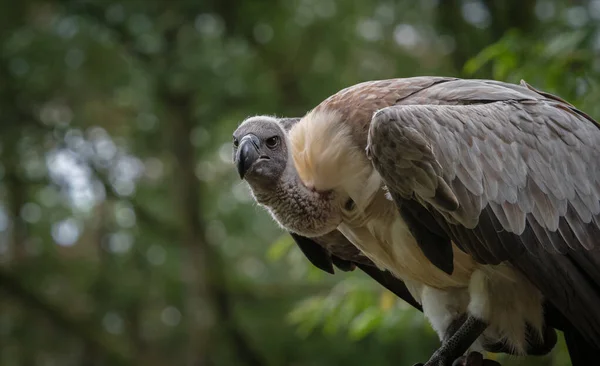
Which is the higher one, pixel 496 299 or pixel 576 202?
pixel 576 202

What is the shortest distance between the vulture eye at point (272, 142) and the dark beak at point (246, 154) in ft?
0.22

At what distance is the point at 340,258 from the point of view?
347cm

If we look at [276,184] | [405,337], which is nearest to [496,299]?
[276,184]

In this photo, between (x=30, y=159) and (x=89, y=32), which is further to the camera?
(x=30, y=159)

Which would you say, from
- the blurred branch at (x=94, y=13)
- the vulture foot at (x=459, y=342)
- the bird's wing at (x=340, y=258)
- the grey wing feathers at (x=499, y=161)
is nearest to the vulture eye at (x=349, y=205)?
the bird's wing at (x=340, y=258)

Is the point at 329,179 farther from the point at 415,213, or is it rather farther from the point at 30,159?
the point at 30,159

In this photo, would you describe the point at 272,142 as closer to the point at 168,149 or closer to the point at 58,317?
the point at 168,149

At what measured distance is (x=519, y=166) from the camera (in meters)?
2.94

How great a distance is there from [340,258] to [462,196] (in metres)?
0.89

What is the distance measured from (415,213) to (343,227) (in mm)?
501

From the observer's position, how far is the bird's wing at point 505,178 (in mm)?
2643

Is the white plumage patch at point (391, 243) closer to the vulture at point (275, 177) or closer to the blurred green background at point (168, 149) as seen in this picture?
the vulture at point (275, 177)

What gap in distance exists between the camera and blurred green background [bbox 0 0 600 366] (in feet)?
23.5

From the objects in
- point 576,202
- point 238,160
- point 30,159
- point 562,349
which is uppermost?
point 238,160
